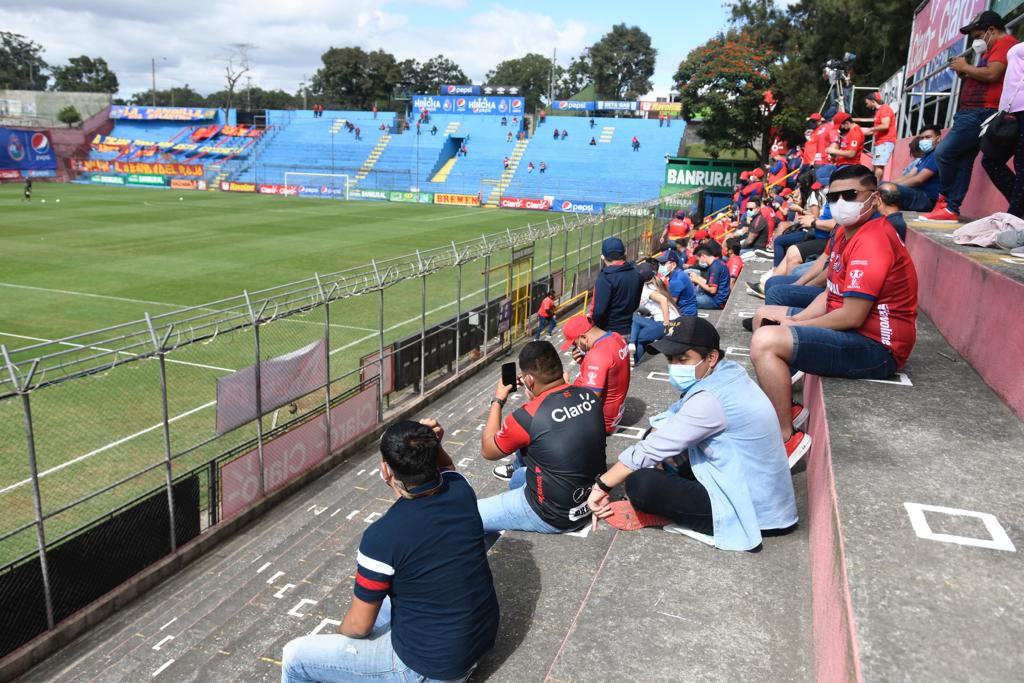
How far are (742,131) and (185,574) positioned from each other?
48.2 meters

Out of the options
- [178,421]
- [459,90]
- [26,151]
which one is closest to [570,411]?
[178,421]

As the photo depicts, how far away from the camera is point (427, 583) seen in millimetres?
3404

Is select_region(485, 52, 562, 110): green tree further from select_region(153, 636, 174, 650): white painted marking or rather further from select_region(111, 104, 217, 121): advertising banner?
select_region(153, 636, 174, 650): white painted marking

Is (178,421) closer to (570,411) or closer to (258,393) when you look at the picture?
(258,393)

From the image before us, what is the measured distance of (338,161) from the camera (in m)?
67.4

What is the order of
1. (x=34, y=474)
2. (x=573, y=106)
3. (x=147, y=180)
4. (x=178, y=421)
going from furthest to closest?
(x=573, y=106)
(x=147, y=180)
(x=178, y=421)
(x=34, y=474)

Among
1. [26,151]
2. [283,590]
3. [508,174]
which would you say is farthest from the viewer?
[508,174]

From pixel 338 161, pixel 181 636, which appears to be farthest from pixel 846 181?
pixel 338 161

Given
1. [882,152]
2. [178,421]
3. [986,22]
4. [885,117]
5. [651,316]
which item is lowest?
[178,421]

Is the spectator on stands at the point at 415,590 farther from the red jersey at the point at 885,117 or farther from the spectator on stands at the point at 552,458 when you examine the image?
the red jersey at the point at 885,117

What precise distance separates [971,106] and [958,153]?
2.01 ft

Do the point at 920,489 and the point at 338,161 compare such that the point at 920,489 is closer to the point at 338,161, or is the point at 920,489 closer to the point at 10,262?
the point at 10,262

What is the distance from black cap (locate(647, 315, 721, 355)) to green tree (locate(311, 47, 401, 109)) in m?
111

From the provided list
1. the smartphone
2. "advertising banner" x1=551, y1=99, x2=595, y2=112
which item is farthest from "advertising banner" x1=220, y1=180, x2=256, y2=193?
the smartphone
